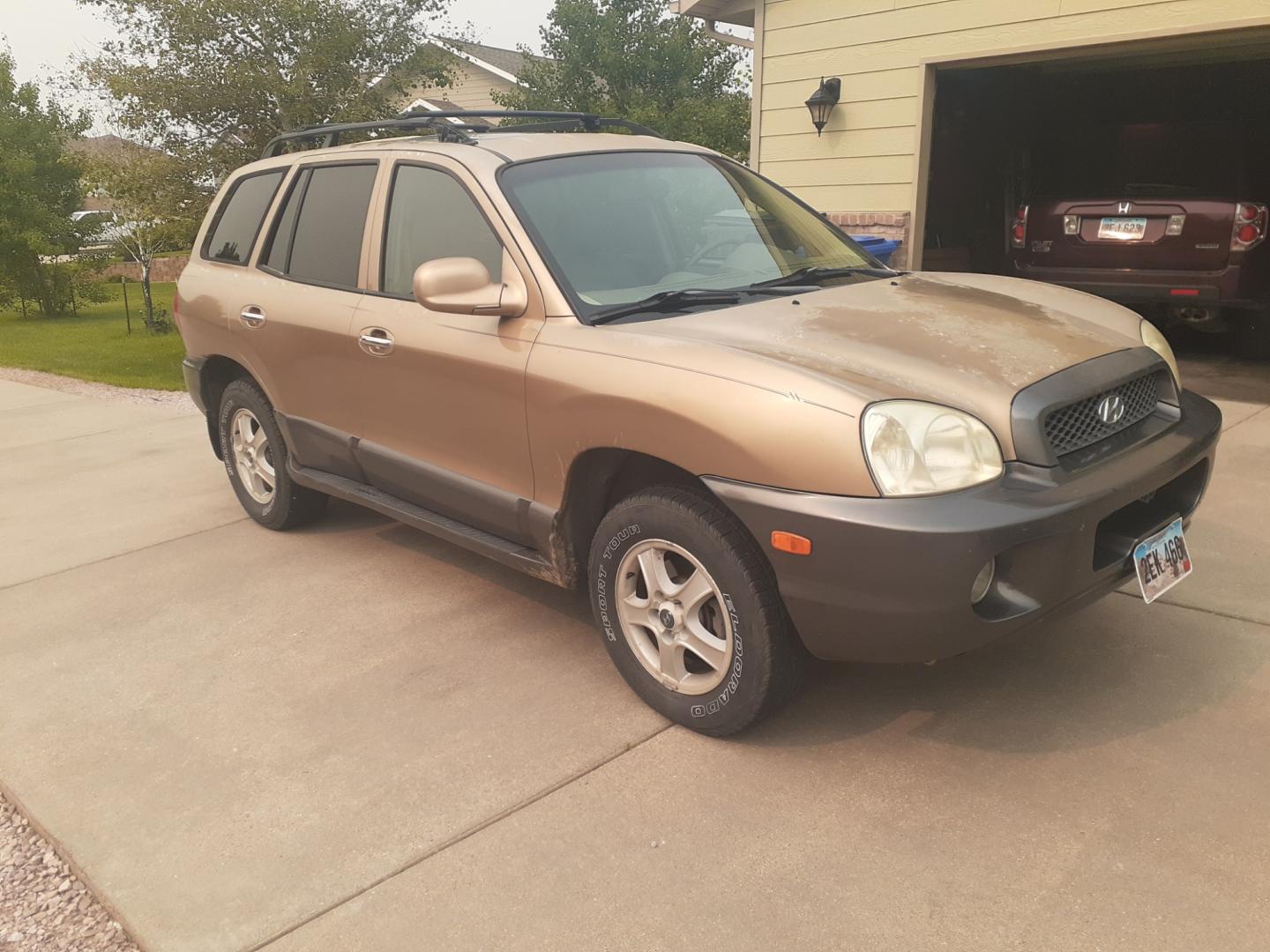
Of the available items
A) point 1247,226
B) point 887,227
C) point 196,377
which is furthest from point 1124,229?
point 196,377

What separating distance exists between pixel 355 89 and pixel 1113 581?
41.3 ft

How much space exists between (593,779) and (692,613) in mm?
556

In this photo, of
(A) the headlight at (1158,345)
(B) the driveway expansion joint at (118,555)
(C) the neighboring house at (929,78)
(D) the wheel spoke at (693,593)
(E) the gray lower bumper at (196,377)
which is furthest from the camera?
(C) the neighboring house at (929,78)

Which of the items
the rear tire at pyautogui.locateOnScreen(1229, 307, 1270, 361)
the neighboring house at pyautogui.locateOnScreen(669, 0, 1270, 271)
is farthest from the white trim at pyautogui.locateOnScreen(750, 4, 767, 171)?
the rear tire at pyautogui.locateOnScreen(1229, 307, 1270, 361)

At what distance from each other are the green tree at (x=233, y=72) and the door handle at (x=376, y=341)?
9.78 m

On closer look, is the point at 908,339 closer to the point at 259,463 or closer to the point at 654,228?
the point at 654,228

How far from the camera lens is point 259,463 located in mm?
5090

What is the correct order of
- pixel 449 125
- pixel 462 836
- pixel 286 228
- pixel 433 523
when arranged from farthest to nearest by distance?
pixel 286 228
pixel 449 125
pixel 433 523
pixel 462 836

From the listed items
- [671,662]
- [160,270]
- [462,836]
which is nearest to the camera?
[462,836]

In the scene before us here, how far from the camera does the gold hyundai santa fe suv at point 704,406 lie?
2.55 m

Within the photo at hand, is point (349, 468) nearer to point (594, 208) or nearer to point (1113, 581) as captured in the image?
point (594, 208)

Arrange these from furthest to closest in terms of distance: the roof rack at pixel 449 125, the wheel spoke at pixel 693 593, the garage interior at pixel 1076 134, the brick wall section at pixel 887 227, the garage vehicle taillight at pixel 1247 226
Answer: the garage interior at pixel 1076 134 < the brick wall section at pixel 887 227 < the garage vehicle taillight at pixel 1247 226 < the roof rack at pixel 449 125 < the wheel spoke at pixel 693 593

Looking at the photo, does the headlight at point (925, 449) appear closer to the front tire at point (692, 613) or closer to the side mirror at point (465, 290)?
the front tire at point (692, 613)

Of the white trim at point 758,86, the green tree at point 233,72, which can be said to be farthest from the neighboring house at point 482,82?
the white trim at point 758,86
